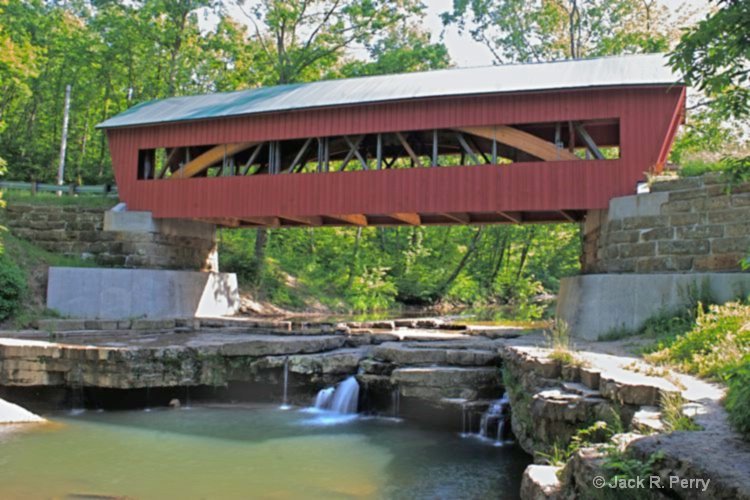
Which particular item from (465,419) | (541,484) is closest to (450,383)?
(465,419)

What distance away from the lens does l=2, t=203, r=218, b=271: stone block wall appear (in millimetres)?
16797

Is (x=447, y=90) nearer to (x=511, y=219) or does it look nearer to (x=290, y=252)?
(x=511, y=219)

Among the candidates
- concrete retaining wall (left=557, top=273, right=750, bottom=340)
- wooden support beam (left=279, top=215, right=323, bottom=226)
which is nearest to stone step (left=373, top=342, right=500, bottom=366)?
concrete retaining wall (left=557, top=273, right=750, bottom=340)

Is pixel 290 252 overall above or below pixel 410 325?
above

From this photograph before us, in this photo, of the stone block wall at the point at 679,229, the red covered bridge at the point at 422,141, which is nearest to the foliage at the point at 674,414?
the stone block wall at the point at 679,229

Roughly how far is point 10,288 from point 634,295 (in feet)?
41.1

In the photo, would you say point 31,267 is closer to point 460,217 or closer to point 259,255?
point 259,255

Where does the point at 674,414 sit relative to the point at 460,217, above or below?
below

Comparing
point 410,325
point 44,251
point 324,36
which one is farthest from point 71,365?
point 324,36

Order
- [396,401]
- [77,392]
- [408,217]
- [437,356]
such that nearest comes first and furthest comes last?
[396,401] → [437,356] → [77,392] → [408,217]

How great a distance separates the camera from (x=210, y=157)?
1709 cm

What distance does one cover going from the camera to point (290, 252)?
3098cm

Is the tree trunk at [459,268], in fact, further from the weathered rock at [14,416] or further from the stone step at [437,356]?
the weathered rock at [14,416]

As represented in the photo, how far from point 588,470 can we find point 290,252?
2754cm
